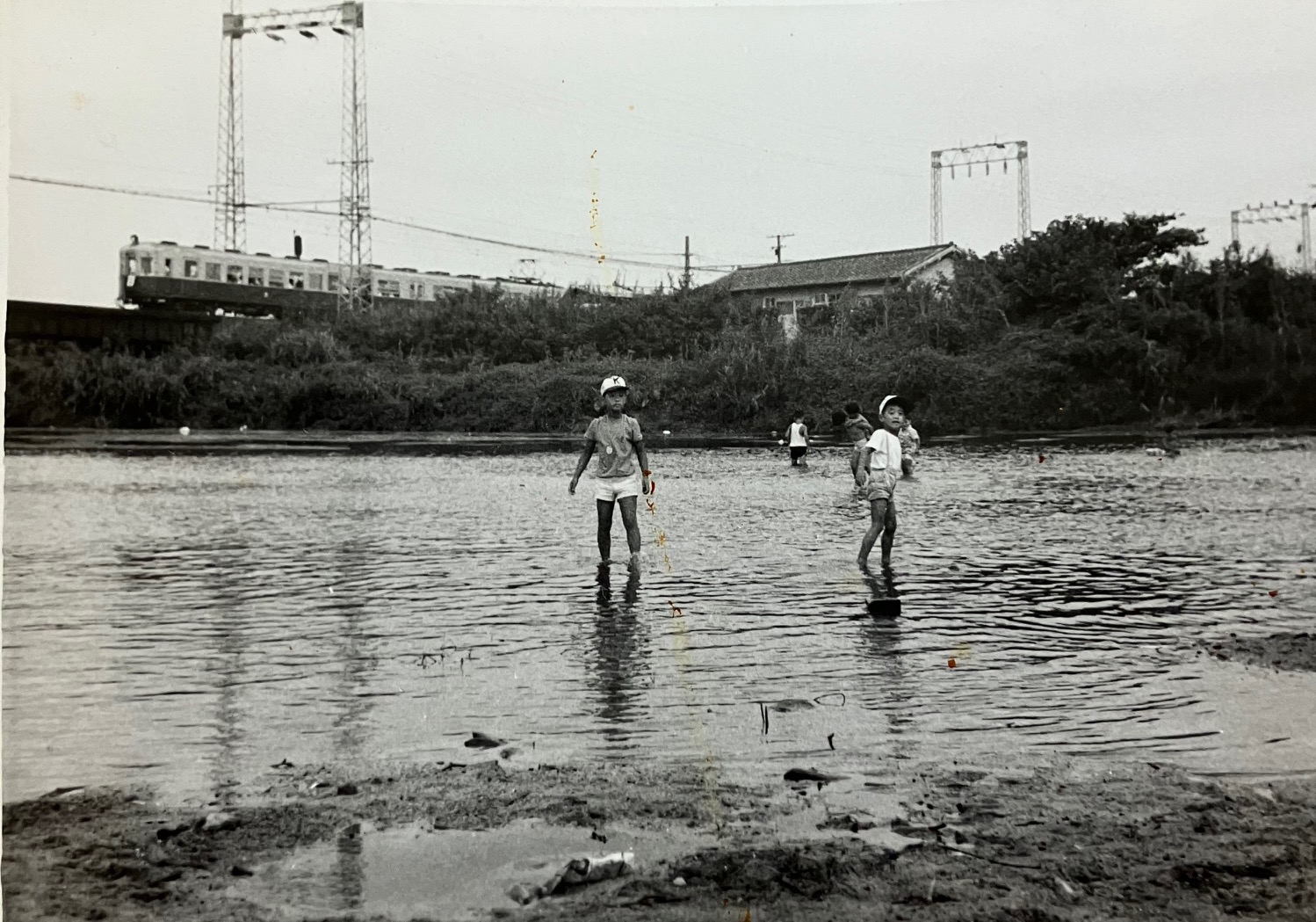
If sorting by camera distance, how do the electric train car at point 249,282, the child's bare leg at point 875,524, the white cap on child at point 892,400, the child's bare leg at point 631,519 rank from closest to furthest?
1. the white cap on child at point 892,400
2. the child's bare leg at point 875,524
3. the child's bare leg at point 631,519
4. the electric train car at point 249,282

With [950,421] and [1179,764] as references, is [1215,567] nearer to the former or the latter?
[1179,764]

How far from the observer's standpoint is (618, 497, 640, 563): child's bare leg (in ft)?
37.0

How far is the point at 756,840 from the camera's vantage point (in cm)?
432

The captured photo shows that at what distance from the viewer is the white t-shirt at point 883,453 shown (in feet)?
35.3

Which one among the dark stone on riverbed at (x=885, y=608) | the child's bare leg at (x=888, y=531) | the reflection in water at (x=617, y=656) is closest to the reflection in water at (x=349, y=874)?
the reflection in water at (x=617, y=656)

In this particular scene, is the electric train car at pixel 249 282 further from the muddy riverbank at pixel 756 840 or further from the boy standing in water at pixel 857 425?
the muddy riverbank at pixel 756 840

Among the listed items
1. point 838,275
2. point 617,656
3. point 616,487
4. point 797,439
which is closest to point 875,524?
point 616,487

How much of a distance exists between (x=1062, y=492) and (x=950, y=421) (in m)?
21.6

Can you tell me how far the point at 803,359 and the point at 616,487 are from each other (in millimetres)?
25007

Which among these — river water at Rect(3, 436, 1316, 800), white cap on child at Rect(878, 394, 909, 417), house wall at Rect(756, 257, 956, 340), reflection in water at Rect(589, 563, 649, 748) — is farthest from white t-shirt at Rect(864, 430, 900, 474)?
house wall at Rect(756, 257, 956, 340)

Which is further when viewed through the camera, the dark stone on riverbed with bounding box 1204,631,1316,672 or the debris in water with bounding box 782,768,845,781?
the dark stone on riverbed with bounding box 1204,631,1316,672

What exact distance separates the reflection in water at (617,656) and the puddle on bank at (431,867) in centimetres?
130

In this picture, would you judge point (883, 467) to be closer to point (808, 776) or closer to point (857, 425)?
point (857, 425)

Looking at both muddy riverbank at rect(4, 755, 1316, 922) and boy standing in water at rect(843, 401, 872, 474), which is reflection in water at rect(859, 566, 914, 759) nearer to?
muddy riverbank at rect(4, 755, 1316, 922)
